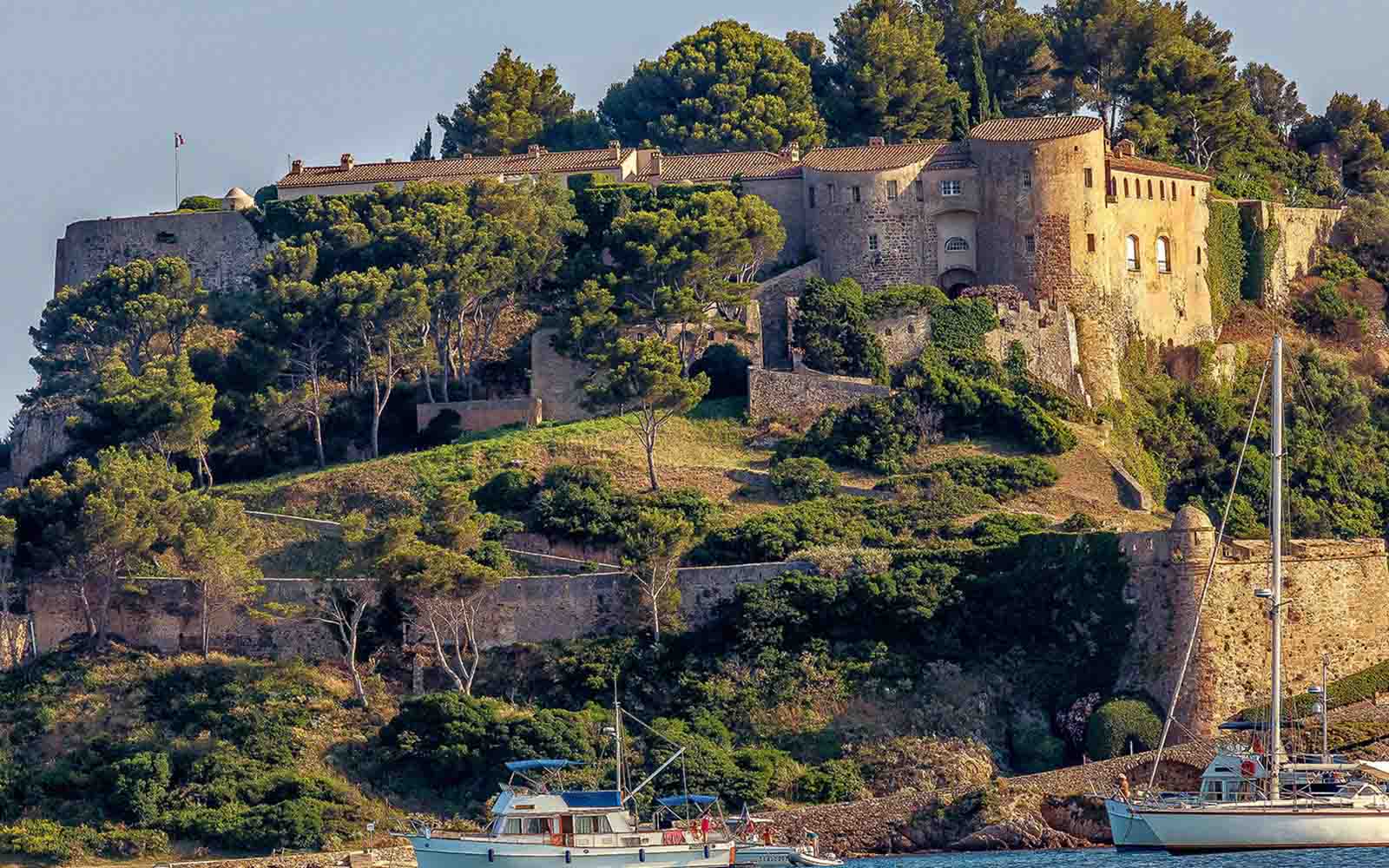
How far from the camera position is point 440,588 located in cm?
7350

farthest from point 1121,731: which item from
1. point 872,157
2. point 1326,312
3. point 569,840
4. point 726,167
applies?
point 726,167

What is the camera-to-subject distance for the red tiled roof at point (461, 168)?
9650 cm

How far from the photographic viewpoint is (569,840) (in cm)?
6256

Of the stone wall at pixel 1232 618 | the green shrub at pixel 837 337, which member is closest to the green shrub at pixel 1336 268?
the green shrub at pixel 837 337

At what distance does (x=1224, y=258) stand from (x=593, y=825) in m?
38.2

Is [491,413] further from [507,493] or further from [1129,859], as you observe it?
[1129,859]

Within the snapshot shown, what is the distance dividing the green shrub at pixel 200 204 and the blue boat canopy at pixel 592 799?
1666 inches

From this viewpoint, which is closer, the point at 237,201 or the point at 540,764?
the point at 540,764

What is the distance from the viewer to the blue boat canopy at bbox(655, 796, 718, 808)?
214ft

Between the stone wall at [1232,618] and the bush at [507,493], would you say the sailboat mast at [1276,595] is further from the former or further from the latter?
the bush at [507,493]

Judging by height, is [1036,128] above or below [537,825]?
above

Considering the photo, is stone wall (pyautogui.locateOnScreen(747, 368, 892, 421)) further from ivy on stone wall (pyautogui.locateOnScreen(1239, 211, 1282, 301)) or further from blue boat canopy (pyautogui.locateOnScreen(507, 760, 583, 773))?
blue boat canopy (pyautogui.locateOnScreen(507, 760, 583, 773))

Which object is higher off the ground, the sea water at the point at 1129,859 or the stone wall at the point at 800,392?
the stone wall at the point at 800,392

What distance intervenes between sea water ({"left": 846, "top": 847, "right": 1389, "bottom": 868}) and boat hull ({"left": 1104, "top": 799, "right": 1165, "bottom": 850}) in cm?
21
